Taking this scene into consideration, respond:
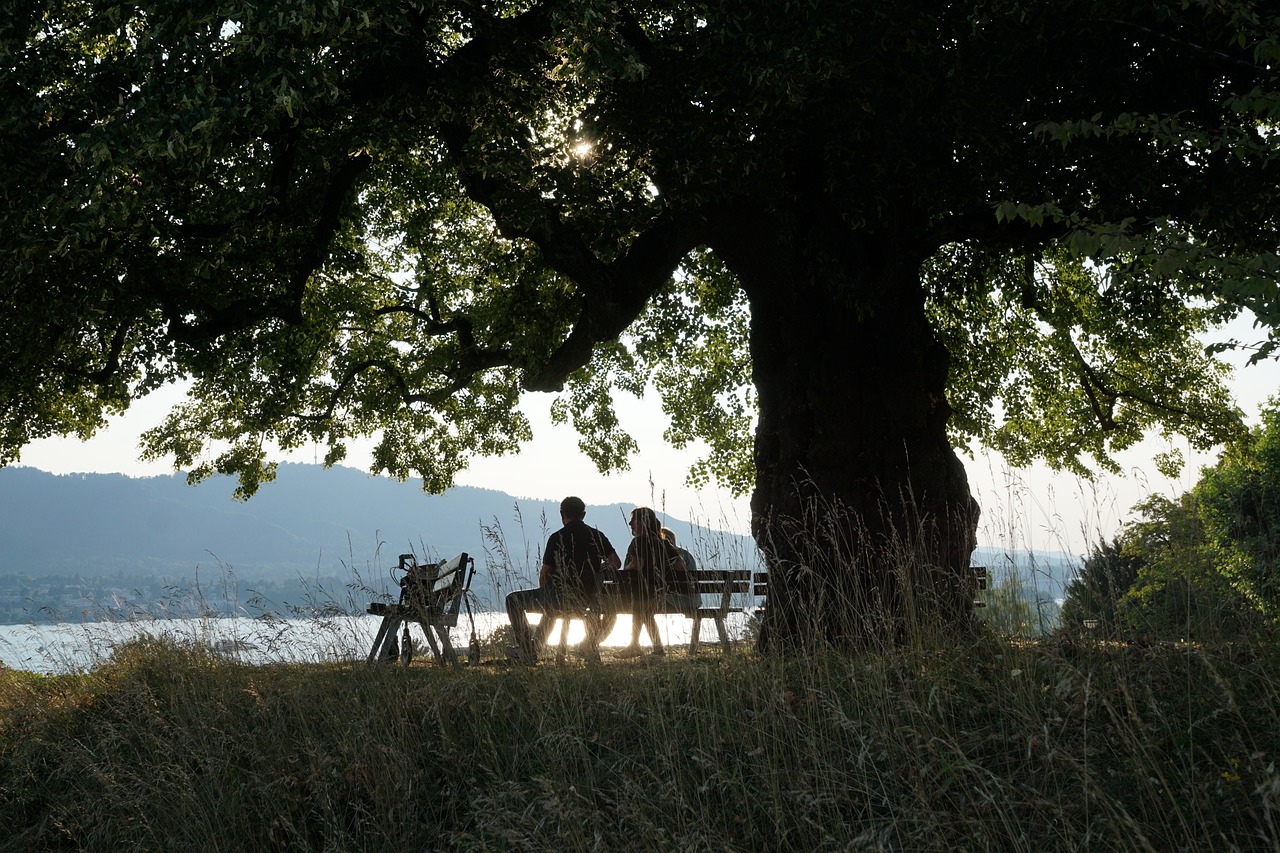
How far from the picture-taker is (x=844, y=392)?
30.3ft

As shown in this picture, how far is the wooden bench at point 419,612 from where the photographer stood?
7.25 metres

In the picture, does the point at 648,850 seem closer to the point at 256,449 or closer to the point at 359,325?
the point at 359,325

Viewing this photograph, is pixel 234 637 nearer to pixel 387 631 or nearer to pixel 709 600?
pixel 387 631

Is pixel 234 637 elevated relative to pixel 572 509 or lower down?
lower down

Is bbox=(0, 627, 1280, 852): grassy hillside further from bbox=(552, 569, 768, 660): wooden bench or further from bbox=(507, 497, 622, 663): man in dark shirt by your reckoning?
bbox=(507, 497, 622, 663): man in dark shirt

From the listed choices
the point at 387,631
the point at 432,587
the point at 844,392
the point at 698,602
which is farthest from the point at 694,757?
the point at 844,392

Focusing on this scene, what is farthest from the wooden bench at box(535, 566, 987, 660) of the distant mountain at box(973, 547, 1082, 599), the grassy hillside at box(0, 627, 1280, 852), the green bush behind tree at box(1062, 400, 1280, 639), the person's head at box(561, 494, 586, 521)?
the green bush behind tree at box(1062, 400, 1280, 639)

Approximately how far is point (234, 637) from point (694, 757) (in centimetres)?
440

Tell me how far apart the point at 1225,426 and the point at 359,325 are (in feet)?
48.4

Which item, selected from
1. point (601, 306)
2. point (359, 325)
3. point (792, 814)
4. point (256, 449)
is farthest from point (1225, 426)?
point (256, 449)

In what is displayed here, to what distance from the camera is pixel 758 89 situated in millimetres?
7188

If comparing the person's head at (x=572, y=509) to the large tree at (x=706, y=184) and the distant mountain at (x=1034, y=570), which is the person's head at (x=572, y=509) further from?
the distant mountain at (x=1034, y=570)

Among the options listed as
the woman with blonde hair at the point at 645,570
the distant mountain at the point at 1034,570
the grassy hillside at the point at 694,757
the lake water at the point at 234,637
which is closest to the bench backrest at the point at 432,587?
the lake water at the point at 234,637

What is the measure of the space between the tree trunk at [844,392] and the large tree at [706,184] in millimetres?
32
